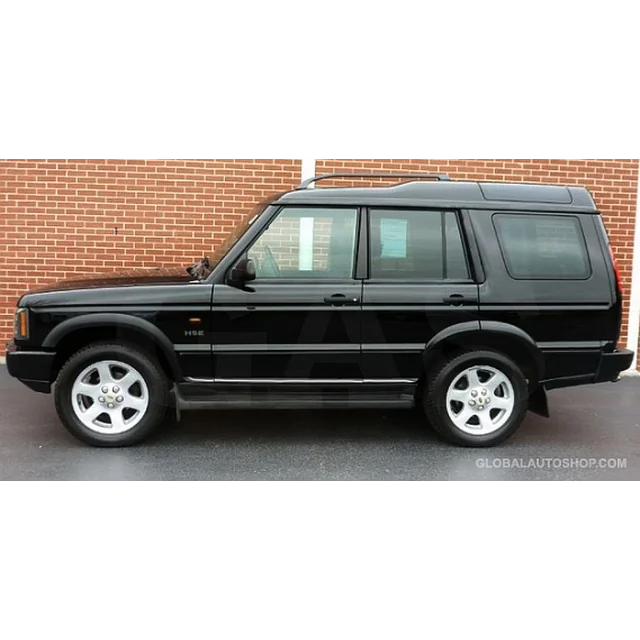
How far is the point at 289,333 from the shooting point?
15.9 feet

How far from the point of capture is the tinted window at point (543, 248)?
497cm

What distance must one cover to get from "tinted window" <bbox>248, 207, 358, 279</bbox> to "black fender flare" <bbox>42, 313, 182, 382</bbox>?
86cm

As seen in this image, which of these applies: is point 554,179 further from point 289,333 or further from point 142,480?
point 142,480

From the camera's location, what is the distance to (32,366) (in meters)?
4.81

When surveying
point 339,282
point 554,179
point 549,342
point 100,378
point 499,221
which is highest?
A: point 554,179

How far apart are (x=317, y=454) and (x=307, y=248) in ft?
5.04

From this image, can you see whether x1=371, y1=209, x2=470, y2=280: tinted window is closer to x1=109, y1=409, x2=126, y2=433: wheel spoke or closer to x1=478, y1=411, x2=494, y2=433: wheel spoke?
x1=478, y1=411, x2=494, y2=433: wheel spoke

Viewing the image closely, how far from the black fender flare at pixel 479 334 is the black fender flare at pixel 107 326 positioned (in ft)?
6.37

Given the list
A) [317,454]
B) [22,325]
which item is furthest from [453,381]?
[22,325]

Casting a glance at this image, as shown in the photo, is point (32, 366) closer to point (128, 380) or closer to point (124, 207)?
point (128, 380)

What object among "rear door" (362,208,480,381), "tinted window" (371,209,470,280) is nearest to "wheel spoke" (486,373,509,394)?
"rear door" (362,208,480,381)
